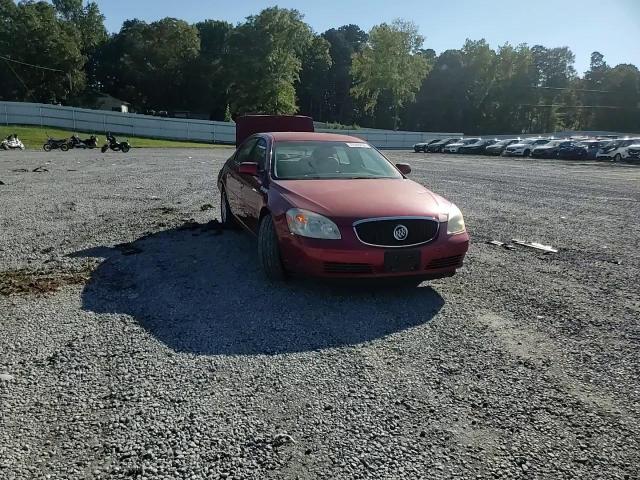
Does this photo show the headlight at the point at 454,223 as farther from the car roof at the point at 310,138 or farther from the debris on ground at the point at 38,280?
the debris on ground at the point at 38,280

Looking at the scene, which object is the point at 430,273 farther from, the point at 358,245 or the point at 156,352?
the point at 156,352

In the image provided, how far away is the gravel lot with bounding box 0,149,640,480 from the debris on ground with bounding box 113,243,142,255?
0.07 feet

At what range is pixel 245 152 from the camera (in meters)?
7.56

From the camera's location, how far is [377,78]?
2667 inches

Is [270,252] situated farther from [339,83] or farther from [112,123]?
[339,83]

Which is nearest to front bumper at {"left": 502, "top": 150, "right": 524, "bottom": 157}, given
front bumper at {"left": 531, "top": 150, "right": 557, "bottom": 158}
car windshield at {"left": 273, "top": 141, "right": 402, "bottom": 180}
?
front bumper at {"left": 531, "top": 150, "right": 557, "bottom": 158}

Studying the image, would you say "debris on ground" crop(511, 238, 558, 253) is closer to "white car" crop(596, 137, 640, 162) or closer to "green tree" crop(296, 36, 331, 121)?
"white car" crop(596, 137, 640, 162)

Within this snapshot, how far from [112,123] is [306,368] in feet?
149

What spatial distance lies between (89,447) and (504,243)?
20.4ft

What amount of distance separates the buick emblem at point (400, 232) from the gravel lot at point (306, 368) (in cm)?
59

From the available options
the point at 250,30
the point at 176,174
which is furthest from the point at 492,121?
the point at 176,174

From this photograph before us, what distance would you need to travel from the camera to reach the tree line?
209 ft

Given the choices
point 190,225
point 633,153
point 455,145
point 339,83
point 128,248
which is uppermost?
point 339,83

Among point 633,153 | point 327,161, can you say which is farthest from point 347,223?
point 633,153
